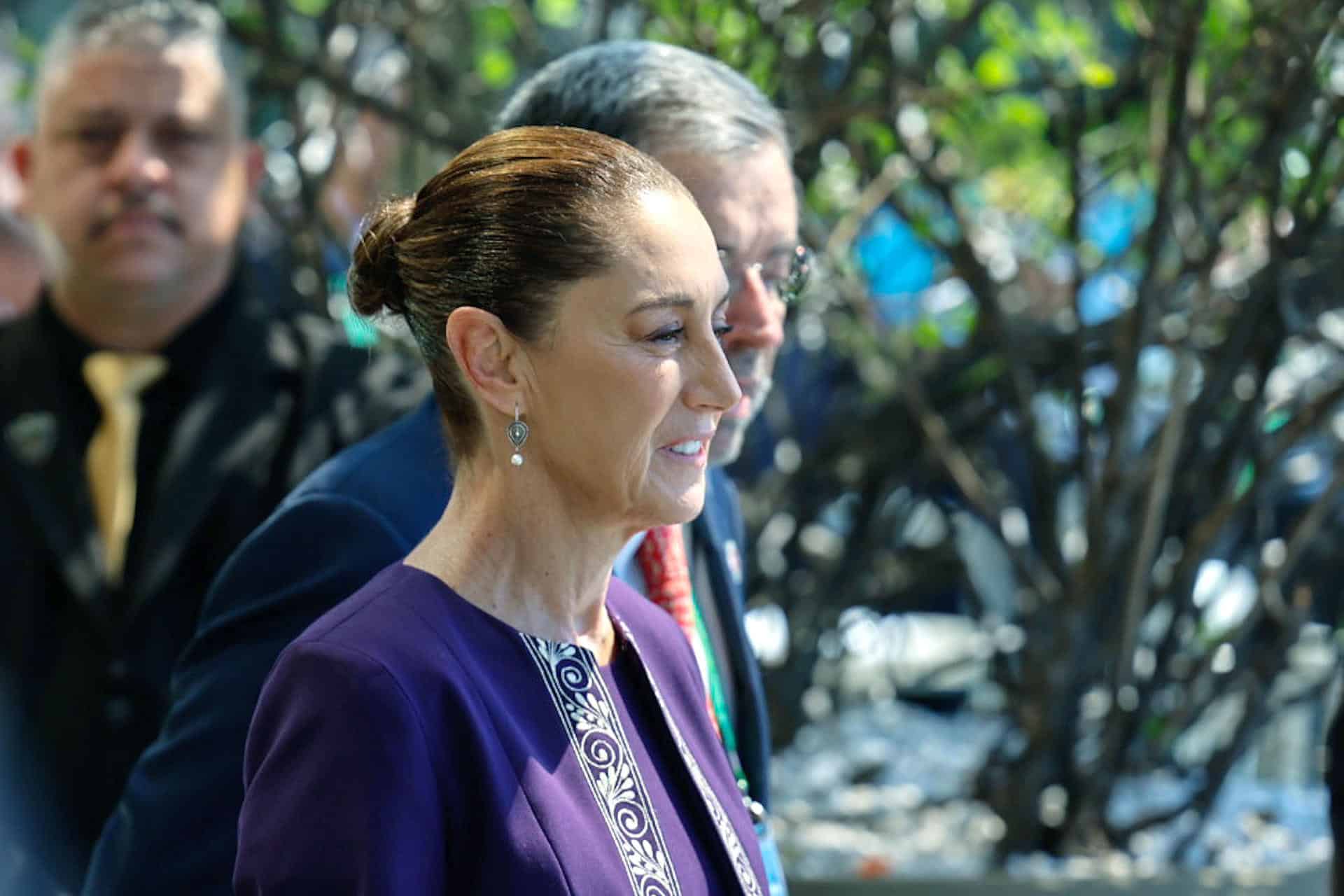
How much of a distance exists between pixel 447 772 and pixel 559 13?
3455 millimetres

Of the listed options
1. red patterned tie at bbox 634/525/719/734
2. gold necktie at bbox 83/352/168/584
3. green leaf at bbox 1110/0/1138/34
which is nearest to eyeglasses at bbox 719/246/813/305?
red patterned tie at bbox 634/525/719/734

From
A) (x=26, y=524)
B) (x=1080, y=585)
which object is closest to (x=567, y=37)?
(x=1080, y=585)

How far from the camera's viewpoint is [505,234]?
1.57 meters

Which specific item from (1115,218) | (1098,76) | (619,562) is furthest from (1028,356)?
(619,562)

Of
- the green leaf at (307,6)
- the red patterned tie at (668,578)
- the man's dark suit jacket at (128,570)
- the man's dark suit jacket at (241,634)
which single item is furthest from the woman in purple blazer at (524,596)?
the green leaf at (307,6)

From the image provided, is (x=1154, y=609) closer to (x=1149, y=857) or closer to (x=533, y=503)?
(x=1149, y=857)

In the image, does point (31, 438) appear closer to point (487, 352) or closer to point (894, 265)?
point (487, 352)

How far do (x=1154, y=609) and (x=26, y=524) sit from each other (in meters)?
2.43

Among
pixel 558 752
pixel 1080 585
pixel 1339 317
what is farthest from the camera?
pixel 1339 317

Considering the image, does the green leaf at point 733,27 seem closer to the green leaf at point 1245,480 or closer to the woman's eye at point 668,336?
the green leaf at point 1245,480

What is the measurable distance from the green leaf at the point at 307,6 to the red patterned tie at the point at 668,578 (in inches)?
109

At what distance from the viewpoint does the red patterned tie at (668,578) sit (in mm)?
2143

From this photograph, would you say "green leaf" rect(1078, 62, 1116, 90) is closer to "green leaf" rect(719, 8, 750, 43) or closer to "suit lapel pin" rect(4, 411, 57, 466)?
"green leaf" rect(719, 8, 750, 43)

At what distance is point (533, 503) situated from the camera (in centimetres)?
160
